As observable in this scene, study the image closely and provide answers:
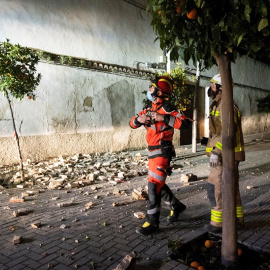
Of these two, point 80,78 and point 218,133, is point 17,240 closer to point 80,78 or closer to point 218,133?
point 218,133

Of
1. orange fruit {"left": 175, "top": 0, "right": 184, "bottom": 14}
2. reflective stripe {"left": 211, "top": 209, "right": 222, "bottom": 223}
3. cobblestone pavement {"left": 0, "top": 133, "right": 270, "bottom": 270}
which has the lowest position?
cobblestone pavement {"left": 0, "top": 133, "right": 270, "bottom": 270}

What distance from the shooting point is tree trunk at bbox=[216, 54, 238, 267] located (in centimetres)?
248

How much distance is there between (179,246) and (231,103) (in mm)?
1764

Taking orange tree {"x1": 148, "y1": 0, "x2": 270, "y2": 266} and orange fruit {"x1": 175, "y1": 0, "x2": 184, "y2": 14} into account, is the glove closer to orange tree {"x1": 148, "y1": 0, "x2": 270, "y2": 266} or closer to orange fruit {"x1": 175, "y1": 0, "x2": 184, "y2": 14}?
orange tree {"x1": 148, "y1": 0, "x2": 270, "y2": 266}

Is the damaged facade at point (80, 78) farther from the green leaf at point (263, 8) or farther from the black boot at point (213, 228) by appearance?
the green leaf at point (263, 8)

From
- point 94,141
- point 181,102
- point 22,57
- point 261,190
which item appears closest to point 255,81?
point 181,102

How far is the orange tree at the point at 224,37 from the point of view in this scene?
2156 millimetres

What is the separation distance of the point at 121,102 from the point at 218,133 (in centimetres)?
826

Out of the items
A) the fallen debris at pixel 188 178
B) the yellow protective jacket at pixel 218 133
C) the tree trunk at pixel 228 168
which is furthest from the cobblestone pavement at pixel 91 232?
the fallen debris at pixel 188 178

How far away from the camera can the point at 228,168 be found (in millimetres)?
2543

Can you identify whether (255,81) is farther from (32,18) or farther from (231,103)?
(231,103)

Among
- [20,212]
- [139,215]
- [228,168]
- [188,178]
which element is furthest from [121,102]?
[228,168]

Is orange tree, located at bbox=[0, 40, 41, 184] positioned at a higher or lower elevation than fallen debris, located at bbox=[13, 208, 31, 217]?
higher

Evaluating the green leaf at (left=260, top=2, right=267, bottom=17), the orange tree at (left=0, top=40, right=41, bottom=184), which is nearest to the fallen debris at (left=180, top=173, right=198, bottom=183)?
the orange tree at (left=0, top=40, right=41, bottom=184)
